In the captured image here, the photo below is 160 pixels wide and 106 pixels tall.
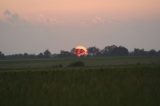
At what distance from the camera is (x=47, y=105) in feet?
84.7

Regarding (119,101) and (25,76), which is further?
(25,76)

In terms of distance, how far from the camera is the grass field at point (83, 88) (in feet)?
84.5

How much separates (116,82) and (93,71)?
7.22 feet

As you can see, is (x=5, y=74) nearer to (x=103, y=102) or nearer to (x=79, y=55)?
(x=103, y=102)

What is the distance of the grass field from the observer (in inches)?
1014

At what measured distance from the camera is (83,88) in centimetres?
2686

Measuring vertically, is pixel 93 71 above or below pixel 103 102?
above

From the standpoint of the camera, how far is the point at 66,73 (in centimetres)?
2894

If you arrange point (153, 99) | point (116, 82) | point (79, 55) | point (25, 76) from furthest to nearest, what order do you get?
point (79, 55)
point (25, 76)
point (116, 82)
point (153, 99)

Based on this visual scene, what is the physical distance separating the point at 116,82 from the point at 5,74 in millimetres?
7953

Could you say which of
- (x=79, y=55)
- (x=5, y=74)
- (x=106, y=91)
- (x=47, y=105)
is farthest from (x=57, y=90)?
(x=79, y=55)

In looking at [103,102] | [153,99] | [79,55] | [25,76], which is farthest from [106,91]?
[79,55]

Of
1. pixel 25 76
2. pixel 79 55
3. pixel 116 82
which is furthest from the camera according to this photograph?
pixel 79 55

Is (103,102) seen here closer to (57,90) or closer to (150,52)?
(57,90)
